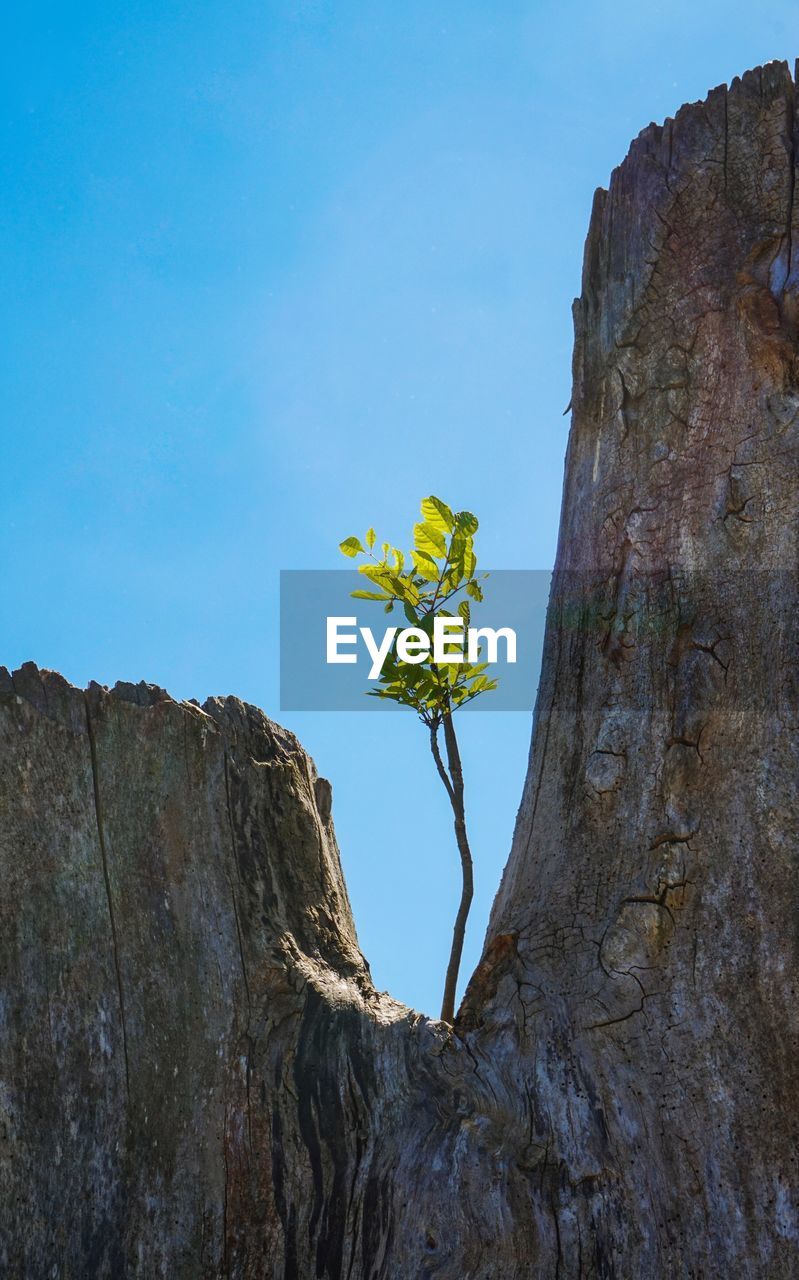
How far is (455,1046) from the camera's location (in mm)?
2703

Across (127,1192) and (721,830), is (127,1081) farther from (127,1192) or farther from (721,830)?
(721,830)

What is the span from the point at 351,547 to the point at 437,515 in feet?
0.99

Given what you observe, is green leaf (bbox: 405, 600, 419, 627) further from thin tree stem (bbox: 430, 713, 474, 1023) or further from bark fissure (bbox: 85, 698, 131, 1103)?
bark fissure (bbox: 85, 698, 131, 1103)

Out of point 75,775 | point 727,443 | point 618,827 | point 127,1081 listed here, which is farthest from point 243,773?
point 727,443

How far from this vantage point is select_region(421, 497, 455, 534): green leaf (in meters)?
3.76

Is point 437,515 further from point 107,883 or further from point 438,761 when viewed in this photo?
point 107,883

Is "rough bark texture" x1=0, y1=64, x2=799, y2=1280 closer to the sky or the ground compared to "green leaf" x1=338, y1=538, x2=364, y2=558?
closer to the ground

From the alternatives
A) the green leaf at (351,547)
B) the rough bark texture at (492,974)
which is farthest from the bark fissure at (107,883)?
the green leaf at (351,547)

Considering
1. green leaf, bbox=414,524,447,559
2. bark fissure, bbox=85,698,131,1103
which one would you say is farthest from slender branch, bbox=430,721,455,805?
bark fissure, bbox=85,698,131,1103

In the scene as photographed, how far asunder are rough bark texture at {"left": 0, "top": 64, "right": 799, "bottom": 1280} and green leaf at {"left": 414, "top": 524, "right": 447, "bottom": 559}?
73cm

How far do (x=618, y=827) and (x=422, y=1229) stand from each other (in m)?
0.97

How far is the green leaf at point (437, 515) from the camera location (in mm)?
3756

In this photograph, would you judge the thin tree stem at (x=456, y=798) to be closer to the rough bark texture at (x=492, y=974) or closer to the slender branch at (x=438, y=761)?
the slender branch at (x=438, y=761)

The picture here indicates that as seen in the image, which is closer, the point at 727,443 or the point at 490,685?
the point at 727,443
